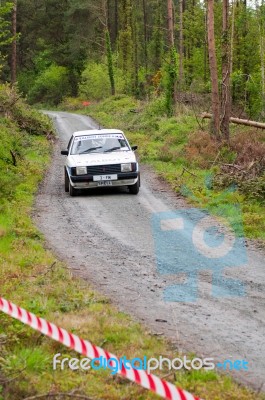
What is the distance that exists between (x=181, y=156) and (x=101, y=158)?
236 inches

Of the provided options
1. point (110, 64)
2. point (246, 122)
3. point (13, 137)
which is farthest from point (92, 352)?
point (110, 64)

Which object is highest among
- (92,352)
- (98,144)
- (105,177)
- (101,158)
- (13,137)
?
(92,352)

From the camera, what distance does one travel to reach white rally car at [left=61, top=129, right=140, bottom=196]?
15742 millimetres

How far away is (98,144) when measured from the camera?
16938 millimetres

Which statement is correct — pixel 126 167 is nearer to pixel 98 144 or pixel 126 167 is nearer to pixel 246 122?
pixel 98 144

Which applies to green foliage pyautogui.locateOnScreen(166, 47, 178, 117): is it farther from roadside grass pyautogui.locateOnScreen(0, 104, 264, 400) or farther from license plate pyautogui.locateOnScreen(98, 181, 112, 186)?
roadside grass pyautogui.locateOnScreen(0, 104, 264, 400)

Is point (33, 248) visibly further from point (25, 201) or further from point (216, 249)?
point (25, 201)

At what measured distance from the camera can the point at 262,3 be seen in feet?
154

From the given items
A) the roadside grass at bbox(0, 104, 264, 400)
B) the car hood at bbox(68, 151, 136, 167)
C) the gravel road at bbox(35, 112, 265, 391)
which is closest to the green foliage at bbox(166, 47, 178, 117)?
Result: the car hood at bbox(68, 151, 136, 167)

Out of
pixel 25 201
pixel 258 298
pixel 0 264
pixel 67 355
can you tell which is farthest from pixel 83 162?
pixel 67 355

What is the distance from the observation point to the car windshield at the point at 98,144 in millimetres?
16767

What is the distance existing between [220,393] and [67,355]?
1563 mm

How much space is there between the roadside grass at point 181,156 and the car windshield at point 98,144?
201 centimetres

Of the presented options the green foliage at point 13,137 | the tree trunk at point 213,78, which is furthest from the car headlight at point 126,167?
the tree trunk at point 213,78
